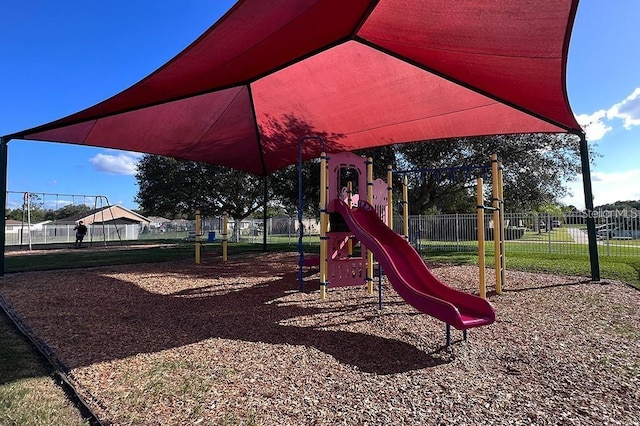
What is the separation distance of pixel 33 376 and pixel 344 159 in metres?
5.39

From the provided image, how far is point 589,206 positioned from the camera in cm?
810

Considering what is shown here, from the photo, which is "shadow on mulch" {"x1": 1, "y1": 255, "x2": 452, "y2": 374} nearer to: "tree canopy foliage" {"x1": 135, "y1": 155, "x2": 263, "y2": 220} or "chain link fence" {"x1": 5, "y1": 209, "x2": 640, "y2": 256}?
"chain link fence" {"x1": 5, "y1": 209, "x2": 640, "y2": 256}

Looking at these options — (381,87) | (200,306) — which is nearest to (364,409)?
(200,306)

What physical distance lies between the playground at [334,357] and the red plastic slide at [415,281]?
1.13 ft

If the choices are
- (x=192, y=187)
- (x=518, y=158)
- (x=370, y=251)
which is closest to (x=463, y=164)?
(x=518, y=158)

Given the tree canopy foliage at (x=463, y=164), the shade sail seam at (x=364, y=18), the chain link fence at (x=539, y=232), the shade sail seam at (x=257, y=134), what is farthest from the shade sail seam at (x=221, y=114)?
the chain link fence at (x=539, y=232)

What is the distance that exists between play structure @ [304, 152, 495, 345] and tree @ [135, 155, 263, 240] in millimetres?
22651

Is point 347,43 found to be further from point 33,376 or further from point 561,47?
point 33,376

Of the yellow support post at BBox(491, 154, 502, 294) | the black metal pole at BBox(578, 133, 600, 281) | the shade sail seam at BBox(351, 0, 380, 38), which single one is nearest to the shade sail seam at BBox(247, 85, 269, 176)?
the shade sail seam at BBox(351, 0, 380, 38)

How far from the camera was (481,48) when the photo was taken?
524cm

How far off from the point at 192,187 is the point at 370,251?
84.5 ft

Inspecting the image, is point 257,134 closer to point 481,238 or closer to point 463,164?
point 481,238

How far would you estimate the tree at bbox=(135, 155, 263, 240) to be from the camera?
2936 centimetres

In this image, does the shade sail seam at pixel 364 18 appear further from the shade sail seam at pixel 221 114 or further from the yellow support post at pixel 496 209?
the shade sail seam at pixel 221 114
